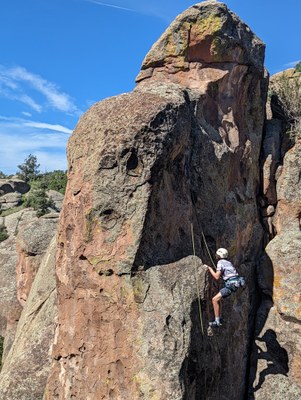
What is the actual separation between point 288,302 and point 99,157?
6.34 m

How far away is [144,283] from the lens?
31.2ft

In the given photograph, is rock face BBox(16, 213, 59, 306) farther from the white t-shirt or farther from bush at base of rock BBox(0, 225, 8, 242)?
bush at base of rock BBox(0, 225, 8, 242)

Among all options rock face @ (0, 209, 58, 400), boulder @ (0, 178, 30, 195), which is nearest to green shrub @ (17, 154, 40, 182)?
boulder @ (0, 178, 30, 195)

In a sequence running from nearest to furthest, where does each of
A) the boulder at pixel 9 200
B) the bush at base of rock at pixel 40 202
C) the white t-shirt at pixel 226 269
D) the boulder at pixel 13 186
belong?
the white t-shirt at pixel 226 269 < the bush at base of rock at pixel 40 202 < the boulder at pixel 9 200 < the boulder at pixel 13 186

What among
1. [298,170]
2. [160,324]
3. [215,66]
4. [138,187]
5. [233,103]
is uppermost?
[215,66]

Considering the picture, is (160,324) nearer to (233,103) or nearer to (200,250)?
(200,250)

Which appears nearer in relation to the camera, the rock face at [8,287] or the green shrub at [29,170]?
the rock face at [8,287]

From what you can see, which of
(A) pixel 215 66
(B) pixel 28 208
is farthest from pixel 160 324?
(B) pixel 28 208

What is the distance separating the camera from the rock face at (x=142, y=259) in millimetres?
9227

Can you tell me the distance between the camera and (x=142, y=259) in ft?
31.5

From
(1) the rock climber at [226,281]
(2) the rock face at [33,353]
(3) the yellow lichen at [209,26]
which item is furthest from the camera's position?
(3) the yellow lichen at [209,26]

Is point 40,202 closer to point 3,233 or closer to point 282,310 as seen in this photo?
point 3,233

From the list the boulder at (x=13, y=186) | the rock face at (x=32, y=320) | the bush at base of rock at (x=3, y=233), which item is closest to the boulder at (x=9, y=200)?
the boulder at (x=13, y=186)

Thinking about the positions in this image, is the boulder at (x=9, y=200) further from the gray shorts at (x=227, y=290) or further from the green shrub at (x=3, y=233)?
the gray shorts at (x=227, y=290)
